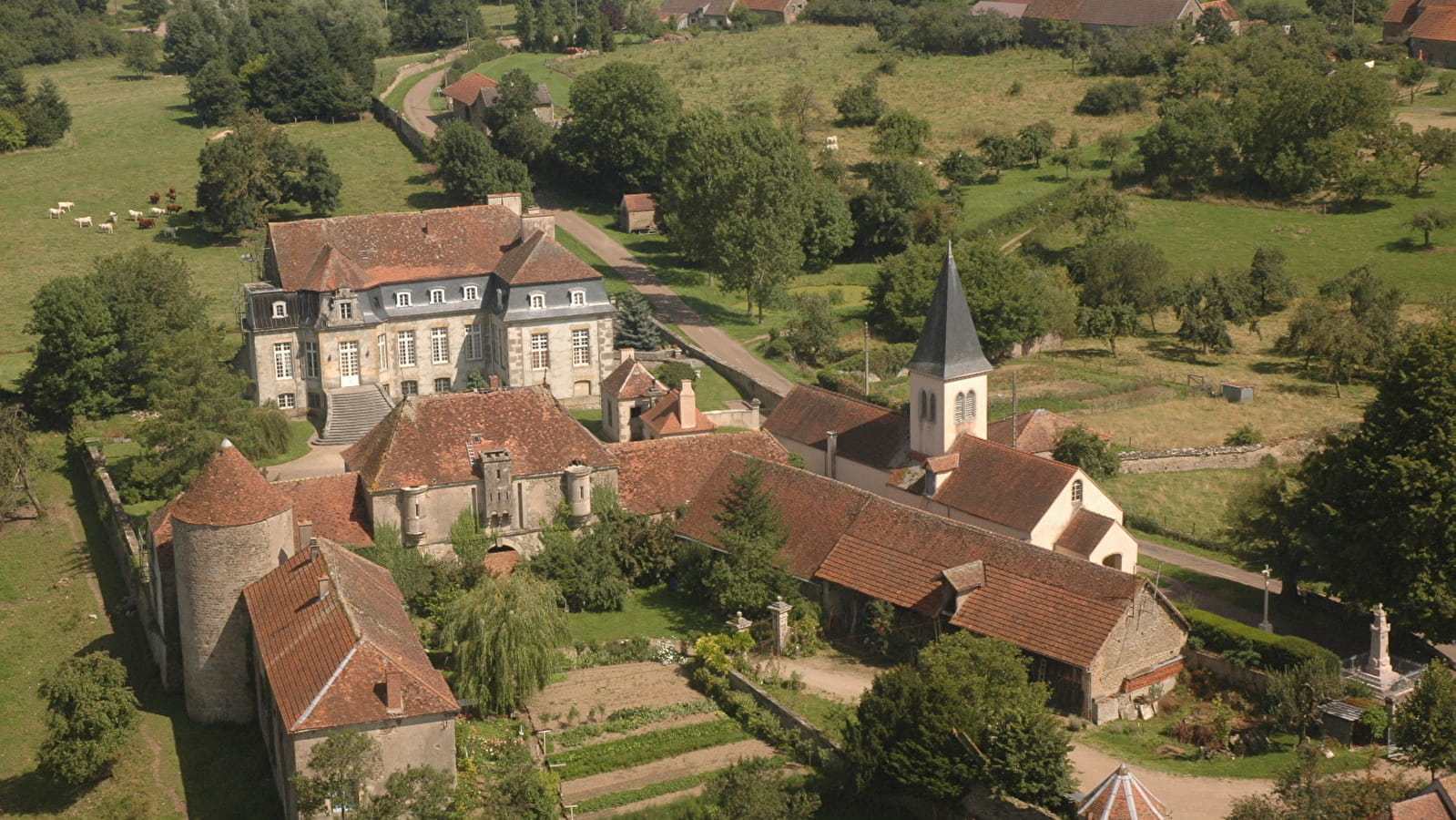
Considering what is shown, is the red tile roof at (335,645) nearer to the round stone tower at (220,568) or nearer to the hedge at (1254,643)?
the round stone tower at (220,568)

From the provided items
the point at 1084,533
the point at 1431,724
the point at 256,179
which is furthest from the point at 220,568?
the point at 256,179

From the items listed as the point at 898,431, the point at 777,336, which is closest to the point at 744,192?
the point at 777,336

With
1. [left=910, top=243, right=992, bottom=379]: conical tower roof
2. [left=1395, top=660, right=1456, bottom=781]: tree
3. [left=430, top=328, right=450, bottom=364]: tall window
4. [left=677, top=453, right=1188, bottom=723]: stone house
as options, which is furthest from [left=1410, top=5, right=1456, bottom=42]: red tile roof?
[left=1395, top=660, right=1456, bottom=781]: tree

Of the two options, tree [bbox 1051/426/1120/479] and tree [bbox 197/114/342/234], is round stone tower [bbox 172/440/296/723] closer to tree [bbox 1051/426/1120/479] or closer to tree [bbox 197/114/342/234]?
tree [bbox 1051/426/1120/479]

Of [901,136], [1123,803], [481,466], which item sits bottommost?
[1123,803]

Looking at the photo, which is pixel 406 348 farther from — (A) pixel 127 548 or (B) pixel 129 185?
(B) pixel 129 185

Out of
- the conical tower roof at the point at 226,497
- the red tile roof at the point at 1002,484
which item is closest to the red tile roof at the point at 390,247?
the conical tower roof at the point at 226,497
